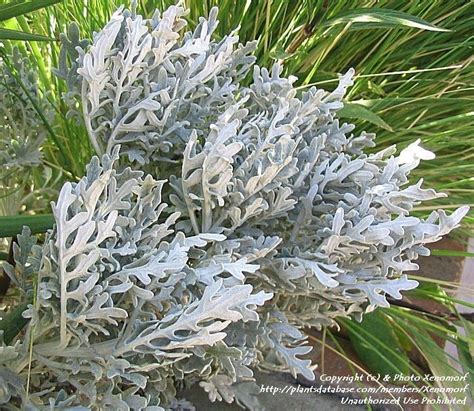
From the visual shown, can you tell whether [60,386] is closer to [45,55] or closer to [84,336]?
[84,336]

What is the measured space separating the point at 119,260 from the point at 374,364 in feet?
0.98

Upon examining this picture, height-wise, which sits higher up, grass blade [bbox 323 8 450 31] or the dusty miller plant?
grass blade [bbox 323 8 450 31]

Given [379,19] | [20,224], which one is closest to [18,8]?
[20,224]

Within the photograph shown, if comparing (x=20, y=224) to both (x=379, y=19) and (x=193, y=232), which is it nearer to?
(x=193, y=232)

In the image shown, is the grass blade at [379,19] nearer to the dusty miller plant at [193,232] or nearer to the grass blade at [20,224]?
the dusty miller plant at [193,232]

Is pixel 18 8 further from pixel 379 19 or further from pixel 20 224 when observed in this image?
pixel 379 19

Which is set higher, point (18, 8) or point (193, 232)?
point (18, 8)

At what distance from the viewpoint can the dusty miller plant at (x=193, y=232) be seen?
319mm

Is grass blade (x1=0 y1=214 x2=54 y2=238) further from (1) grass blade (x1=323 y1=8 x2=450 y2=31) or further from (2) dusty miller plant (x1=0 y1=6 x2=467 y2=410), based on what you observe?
(1) grass blade (x1=323 y1=8 x2=450 y2=31)

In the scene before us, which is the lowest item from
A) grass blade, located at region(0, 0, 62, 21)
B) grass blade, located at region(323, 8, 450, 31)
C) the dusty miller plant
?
the dusty miller plant

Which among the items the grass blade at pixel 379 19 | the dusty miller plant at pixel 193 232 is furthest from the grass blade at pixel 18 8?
the grass blade at pixel 379 19

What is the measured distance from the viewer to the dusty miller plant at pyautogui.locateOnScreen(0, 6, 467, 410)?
32cm

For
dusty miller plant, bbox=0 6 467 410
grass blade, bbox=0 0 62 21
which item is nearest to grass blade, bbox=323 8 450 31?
dusty miller plant, bbox=0 6 467 410

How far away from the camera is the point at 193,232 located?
39cm
